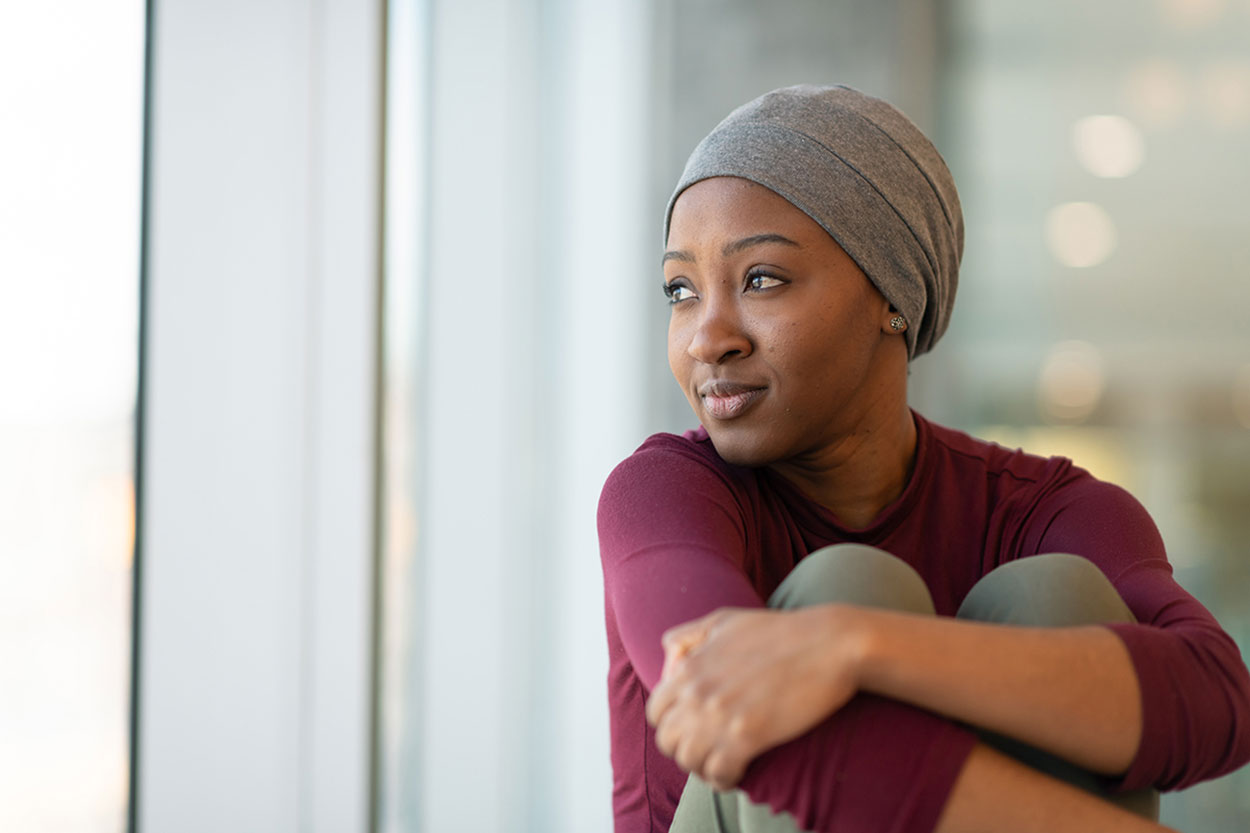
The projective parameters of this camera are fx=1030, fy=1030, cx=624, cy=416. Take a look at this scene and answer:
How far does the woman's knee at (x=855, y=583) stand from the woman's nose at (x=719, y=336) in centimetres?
27

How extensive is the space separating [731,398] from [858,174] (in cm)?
27

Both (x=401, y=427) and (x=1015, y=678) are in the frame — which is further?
(x=401, y=427)

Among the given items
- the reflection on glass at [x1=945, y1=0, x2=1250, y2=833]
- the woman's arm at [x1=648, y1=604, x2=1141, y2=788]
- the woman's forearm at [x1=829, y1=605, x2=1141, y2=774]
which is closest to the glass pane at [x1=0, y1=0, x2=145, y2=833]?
the woman's arm at [x1=648, y1=604, x2=1141, y2=788]

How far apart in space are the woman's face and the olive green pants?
0.23 metres

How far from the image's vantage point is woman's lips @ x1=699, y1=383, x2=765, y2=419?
42.8 inches

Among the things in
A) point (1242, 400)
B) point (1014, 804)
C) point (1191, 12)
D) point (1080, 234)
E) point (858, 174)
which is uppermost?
point (1191, 12)

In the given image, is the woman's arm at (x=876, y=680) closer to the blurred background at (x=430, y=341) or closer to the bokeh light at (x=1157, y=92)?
the blurred background at (x=430, y=341)

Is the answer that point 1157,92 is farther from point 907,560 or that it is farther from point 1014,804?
point 1014,804

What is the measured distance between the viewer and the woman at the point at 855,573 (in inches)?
29.2

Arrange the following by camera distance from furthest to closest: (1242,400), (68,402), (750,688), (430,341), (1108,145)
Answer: (1108,145), (1242,400), (430,341), (68,402), (750,688)

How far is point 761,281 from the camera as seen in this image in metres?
1.08

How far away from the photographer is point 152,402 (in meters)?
1.47

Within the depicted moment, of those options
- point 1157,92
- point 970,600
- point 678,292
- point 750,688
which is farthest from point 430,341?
point 1157,92

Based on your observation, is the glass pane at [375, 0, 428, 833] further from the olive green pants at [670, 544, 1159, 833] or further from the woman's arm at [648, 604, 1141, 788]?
the woman's arm at [648, 604, 1141, 788]
